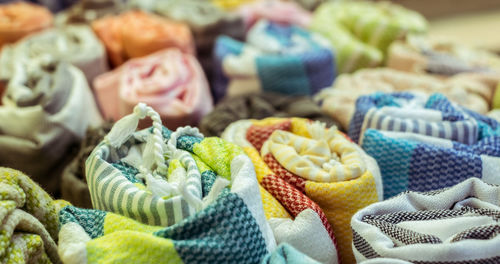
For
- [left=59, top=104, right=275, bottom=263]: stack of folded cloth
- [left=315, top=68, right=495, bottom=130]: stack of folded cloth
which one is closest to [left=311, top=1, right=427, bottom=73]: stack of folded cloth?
[left=315, top=68, right=495, bottom=130]: stack of folded cloth

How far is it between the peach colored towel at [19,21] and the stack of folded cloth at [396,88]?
1.07 m

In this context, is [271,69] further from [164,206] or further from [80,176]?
[164,206]

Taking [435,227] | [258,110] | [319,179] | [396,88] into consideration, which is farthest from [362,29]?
[435,227]

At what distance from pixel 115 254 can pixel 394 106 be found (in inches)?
27.9

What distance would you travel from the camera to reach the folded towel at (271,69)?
145 cm

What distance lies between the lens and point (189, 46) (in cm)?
169

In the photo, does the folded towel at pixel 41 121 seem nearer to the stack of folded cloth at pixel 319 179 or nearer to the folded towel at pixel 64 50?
the folded towel at pixel 64 50

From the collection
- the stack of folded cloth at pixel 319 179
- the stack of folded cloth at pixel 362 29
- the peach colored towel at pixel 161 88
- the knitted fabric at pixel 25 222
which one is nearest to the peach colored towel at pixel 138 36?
the peach colored towel at pixel 161 88

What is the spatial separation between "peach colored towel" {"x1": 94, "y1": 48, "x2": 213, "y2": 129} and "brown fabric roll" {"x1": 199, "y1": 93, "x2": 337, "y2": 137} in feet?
0.28

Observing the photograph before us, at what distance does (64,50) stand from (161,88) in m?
0.45

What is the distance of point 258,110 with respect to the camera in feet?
4.22

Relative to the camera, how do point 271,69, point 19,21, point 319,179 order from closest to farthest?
point 319,179 < point 271,69 < point 19,21

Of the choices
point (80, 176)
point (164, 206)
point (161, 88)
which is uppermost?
point (164, 206)

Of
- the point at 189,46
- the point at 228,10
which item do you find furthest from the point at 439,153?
the point at 228,10
